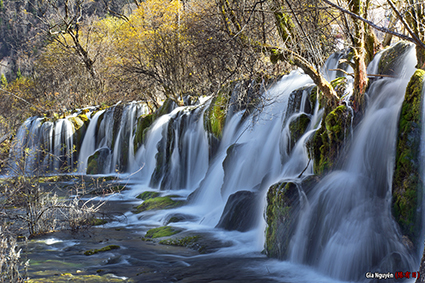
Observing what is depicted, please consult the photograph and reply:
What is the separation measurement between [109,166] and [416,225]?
17.1 m

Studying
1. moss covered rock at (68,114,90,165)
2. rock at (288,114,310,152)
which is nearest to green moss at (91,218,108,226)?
rock at (288,114,310,152)

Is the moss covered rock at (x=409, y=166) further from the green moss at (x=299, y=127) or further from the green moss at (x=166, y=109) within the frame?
the green moss at (x=166, y=109)

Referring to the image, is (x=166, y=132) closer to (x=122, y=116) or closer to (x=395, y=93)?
(x=122, y=116)

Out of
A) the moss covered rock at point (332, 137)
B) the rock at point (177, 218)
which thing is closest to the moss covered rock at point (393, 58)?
the moss covered rock at point (332, 137)

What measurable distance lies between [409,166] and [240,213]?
3.79 meters

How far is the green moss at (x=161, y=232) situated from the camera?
7988 mm

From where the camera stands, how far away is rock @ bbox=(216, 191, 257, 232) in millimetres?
7756

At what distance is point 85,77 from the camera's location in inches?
1124

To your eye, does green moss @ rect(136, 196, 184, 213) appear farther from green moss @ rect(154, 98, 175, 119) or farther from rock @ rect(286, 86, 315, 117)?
green moss @ rect(154, 98, 175, 119)

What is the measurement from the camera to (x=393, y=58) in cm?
759

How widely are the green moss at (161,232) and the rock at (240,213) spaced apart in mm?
956

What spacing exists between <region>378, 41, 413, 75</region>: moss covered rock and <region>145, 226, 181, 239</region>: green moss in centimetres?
528

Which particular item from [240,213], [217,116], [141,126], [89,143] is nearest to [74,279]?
[240,213]

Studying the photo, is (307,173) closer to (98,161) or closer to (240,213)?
(240,213)
